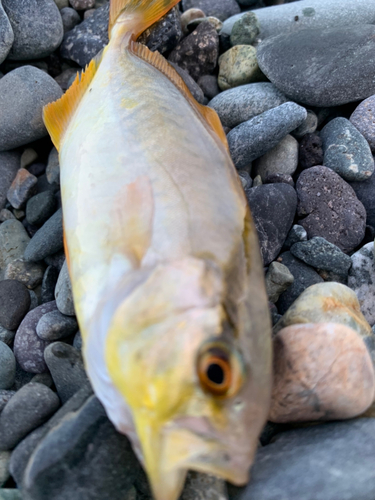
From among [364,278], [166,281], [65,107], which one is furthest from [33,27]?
[364,278]

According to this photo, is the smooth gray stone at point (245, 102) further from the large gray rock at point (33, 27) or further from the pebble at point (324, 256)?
the large gray rock at point (33, 27)

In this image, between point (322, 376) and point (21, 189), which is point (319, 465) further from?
point (21, 189)

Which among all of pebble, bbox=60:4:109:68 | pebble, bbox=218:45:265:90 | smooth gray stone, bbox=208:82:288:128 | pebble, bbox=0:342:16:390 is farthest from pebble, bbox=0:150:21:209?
pebble, bbox=218:45:265:90

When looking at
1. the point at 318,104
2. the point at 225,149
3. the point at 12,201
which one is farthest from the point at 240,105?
the point at 12,201

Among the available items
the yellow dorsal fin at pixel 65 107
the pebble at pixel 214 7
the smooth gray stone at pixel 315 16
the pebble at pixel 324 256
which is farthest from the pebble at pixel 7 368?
the pebble at pixel 214 7

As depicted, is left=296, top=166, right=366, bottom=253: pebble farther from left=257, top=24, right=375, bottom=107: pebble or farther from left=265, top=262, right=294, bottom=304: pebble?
left=257, top=24, right=375, bottom=107: pebble
